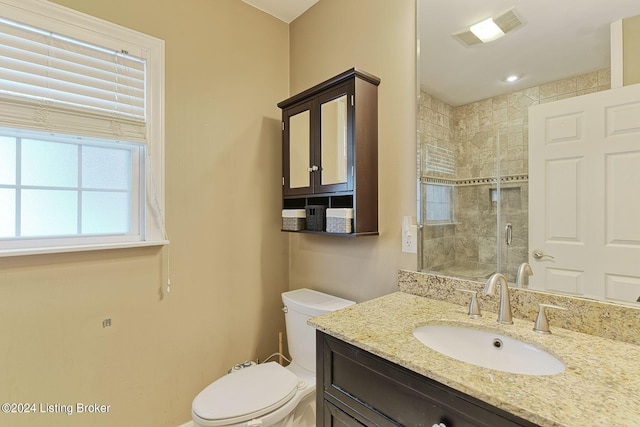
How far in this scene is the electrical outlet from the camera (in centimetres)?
143

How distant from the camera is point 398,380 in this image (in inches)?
32.4

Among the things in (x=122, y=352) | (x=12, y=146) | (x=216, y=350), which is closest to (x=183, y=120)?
(x=12, y=146)

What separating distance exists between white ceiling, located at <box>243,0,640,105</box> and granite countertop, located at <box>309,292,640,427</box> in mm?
855

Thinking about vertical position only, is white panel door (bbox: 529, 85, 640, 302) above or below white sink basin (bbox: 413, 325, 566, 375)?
above

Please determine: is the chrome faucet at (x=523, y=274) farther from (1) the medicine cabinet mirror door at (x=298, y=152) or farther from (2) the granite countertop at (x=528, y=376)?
(1) the medicine cabinet mirror door at (x=298, y=152)

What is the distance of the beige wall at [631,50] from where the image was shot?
2.95 ft

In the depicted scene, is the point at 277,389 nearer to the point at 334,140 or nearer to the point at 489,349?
the point at 489,349

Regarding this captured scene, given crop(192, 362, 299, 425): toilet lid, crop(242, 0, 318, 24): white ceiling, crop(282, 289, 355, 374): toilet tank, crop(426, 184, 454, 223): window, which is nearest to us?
crop(192, 362, 299, 425): toilet lid

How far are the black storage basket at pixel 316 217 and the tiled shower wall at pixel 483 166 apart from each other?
52 cm

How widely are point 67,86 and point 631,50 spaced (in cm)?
209

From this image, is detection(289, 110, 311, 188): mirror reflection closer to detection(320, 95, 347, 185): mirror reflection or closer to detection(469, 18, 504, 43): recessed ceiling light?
detection(320, 95, 347, 185): mirror reflection

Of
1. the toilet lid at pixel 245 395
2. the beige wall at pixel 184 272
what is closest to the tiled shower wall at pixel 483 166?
the toilet lid at pixel 245 395

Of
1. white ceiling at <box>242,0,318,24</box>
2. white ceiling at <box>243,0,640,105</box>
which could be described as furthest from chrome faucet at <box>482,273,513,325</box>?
white ceiling at <box>242,0,318,24</box>

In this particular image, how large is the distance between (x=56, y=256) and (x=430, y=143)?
1.72 m
